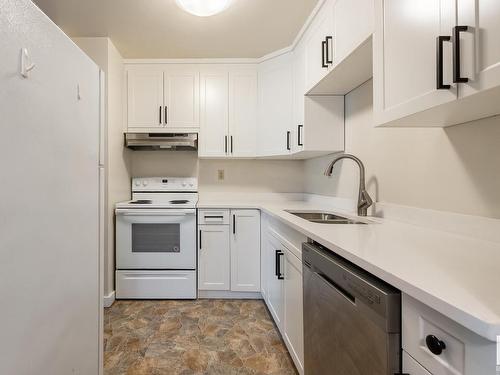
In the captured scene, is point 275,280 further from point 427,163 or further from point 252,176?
point 252,176

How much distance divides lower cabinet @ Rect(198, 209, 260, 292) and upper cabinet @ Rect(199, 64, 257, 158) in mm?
736

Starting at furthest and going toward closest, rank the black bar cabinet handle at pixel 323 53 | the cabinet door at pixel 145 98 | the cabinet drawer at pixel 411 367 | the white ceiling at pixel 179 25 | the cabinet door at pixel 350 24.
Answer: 1. the cabinet door at pixel 145 98
2. the white ceiling at pixel 179 25
3. the black bar cabinet handle at pixel 323 53
4. the cabinet door at pixel 350 24
5. the cabinet drawer at pixel 411 367

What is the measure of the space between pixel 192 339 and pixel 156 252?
2.97 ft

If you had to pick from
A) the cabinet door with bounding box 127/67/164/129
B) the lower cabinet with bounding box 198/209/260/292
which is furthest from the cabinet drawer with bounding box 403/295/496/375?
the cabinet door with bounding box 127/67/164/129

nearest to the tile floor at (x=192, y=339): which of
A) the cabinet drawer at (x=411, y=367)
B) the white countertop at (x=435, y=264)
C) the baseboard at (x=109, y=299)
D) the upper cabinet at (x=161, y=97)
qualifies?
the baseboard at (x=109, y=299)

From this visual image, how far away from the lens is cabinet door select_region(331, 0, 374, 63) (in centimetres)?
133

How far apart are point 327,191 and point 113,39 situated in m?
2.37

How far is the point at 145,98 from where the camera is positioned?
2.95m

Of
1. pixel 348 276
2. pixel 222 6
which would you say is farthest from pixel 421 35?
pixel 222 6

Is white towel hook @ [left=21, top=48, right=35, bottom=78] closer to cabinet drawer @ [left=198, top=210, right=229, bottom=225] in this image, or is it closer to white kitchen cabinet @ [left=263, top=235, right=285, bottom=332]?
white kitchen cabinet @ [left=263, top=235, right=285, bottom=332]

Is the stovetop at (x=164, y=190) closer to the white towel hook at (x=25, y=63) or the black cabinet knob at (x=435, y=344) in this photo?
the white towel hook at (x=25, y=63)

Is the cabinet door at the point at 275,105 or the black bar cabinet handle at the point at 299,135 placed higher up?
the cabinet door at the point at 275,105

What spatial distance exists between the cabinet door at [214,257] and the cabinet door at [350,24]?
1705 mm

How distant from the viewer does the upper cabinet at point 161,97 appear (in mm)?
2941
